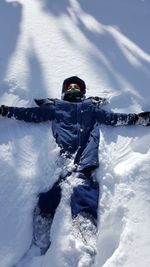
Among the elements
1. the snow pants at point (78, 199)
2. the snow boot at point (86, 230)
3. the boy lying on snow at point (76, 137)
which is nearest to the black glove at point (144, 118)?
the boy lying on snow at point (76, 137)

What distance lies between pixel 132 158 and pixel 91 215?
100 centimetres

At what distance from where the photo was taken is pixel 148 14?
6887mm

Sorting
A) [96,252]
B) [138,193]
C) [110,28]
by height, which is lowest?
[96,252]

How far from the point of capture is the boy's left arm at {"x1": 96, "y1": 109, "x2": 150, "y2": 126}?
15.3 ft

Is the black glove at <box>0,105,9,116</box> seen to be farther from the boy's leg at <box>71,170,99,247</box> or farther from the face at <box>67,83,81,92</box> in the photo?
the boy's leg at <box>71,170,99,247</box>

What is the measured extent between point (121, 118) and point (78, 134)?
2.10ft

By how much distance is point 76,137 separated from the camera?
434 centimetres

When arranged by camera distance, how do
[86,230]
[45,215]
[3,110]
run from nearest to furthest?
[86,230], [45,215], [3,110]

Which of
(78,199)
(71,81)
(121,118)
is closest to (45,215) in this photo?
(78,199)

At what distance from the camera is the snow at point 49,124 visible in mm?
3502

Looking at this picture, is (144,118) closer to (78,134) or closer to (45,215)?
(78,134)

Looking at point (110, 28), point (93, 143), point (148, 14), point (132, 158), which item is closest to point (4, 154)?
point (93, 143)

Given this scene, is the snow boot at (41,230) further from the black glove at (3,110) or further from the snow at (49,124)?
the black glove at (3,110)

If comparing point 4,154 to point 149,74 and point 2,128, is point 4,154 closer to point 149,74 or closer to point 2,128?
point 2,128
